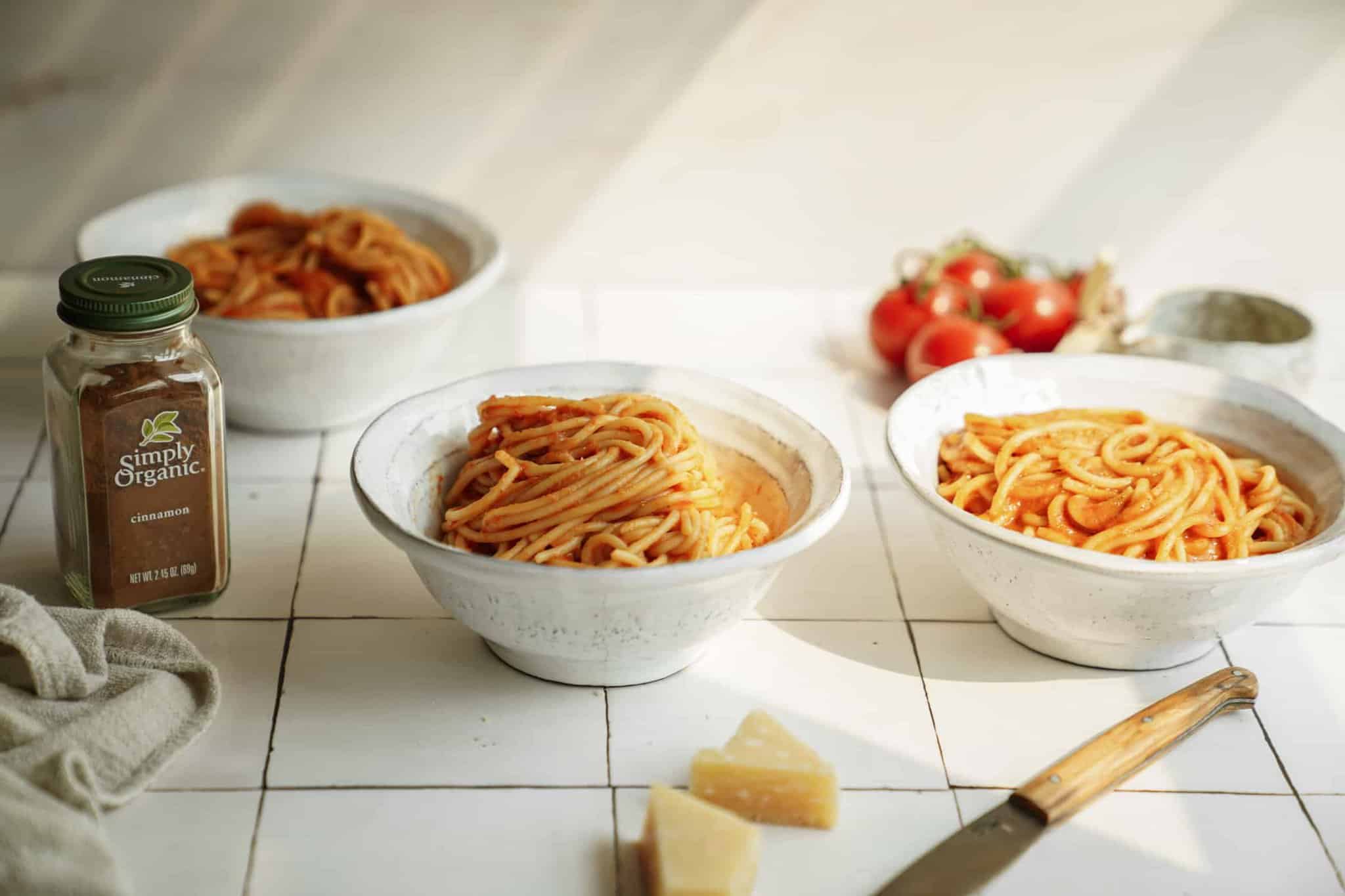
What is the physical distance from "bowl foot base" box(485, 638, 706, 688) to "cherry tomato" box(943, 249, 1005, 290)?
1314 millimetres

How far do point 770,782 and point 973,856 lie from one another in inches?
8.9

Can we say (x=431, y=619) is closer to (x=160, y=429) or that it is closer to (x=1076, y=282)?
(x=160, y=429)

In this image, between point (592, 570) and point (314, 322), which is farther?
point (314, 322)

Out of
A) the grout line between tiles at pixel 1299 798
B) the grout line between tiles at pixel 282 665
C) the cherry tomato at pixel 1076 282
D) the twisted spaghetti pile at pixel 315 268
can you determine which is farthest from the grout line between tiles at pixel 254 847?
the cherry tomato at pixel 1076 282

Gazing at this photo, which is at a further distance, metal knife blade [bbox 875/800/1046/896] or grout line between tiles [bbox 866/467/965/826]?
grout line between tiles [bbox 866/467/965/826]

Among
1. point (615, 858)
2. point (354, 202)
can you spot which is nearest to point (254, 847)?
point (615, 858)

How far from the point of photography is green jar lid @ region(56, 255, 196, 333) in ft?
5.04

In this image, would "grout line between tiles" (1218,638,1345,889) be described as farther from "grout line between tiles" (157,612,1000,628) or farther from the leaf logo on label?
the leaf logo on label

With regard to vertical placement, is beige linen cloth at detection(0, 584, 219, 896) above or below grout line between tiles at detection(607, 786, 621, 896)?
above

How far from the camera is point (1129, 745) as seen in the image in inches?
61.8

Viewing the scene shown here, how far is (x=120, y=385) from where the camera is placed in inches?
63.1

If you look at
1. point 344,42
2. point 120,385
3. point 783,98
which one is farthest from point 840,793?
point 344,42

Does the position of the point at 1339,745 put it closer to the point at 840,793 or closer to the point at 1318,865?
the point at 1318,865

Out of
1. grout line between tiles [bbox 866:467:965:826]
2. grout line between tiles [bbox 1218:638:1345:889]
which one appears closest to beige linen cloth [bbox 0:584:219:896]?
grout line between tiles [bbox 866:467:965:826]
